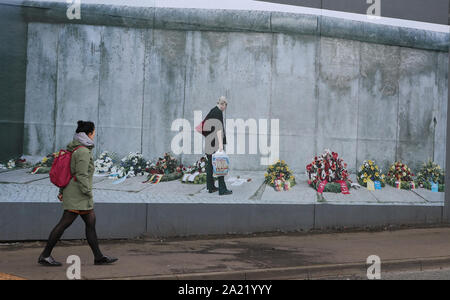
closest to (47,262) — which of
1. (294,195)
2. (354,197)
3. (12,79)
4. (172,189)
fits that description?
(172,189)

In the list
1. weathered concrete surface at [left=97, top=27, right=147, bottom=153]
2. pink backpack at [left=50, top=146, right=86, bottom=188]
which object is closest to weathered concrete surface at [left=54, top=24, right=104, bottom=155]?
weathered concrete surface at [left=97, top=27, right=147, bottom=153]

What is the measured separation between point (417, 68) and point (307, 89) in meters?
2.48

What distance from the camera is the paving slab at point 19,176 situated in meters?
8.27

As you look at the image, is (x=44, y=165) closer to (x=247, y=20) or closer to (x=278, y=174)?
(x=278, y=174)

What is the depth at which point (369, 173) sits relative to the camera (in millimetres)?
9633

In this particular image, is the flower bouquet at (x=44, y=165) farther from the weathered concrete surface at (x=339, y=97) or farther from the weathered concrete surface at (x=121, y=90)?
the weathered concrete surface at (x=339, y=97)

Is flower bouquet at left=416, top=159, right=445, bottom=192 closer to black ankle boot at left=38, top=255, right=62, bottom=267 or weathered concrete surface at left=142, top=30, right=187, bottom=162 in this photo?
weathered concrete surface at left=142, top=30, right=187, bottom=162

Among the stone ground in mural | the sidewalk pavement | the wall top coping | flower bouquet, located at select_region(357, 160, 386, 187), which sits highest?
the wall top coping

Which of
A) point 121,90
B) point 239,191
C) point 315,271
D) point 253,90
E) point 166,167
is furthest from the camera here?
point 253,90

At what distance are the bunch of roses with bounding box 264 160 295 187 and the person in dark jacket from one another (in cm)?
79

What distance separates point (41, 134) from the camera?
8.49m

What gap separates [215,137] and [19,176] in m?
3.48

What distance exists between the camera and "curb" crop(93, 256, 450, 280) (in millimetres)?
5789

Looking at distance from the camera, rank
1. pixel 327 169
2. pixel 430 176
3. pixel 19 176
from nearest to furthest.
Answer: pixel 19 176
pixel 327 169
pixel 430 176
